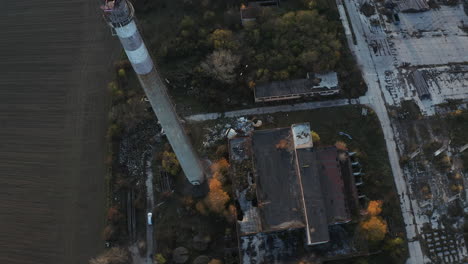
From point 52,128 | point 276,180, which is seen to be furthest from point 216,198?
point 52,128

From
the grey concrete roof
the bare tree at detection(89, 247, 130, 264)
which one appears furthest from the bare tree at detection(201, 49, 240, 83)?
the bare tree at detection(89, 247, 130, 264)

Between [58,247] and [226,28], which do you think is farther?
[226,28]

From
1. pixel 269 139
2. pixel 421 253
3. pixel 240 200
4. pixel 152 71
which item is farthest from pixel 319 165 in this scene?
pixel 152 71

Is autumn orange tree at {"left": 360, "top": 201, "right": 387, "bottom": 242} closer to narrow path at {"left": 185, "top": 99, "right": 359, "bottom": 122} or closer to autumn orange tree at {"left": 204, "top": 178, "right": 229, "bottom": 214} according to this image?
narrow path at {"left": 185, "top": 99, "right": 359, "bottom": 122}

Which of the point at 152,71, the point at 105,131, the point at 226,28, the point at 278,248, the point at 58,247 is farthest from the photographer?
the point at 226,28

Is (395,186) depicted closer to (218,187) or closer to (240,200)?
(240,200)

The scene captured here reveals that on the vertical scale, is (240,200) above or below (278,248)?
above

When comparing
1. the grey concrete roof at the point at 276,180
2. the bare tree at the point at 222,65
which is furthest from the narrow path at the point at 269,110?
the grey concrete roof at the point at 276,180
